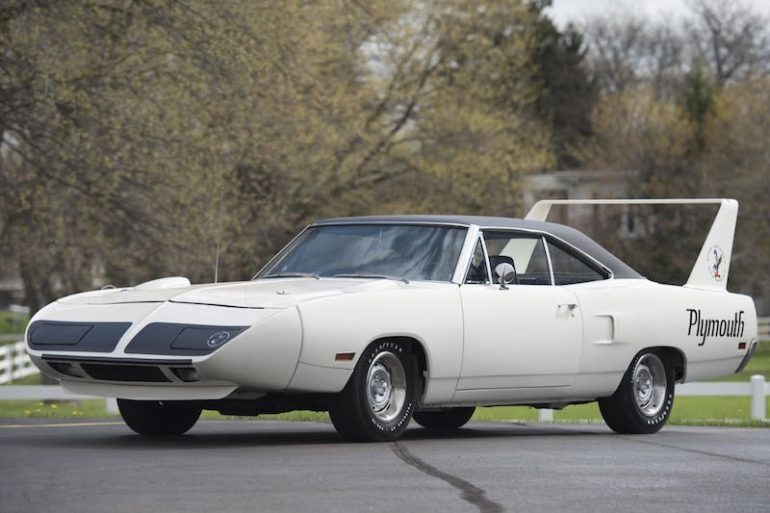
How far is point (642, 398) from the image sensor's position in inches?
545

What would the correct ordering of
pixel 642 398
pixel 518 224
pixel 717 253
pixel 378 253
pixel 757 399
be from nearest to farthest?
pixel 378 253 < pixel 518 224 < pixel 642 398 < pixel 717 253 < pixel 757 399

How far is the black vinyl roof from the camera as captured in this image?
1267 cm

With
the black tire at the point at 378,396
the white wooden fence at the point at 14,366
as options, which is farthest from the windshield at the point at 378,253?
the white wooden fence at the point at 14,366

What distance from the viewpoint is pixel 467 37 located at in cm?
4256

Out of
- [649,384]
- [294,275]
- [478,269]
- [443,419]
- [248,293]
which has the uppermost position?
[478,269]

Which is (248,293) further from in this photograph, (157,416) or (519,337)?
(519,337)

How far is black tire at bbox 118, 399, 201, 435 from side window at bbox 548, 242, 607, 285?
294 cm

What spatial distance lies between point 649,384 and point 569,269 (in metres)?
1.18

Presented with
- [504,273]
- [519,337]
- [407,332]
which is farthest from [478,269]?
[407,332]

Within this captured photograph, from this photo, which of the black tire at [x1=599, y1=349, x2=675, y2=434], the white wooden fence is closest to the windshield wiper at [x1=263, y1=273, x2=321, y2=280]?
the black tire at [x1=599, y1=349, x2=675, y2=434]

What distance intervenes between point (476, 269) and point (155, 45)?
13.4m

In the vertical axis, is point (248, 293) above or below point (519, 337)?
above

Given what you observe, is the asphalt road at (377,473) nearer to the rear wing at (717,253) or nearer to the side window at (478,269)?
the side window at (478,269)

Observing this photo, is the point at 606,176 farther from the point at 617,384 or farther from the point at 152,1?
the point at 617,384
